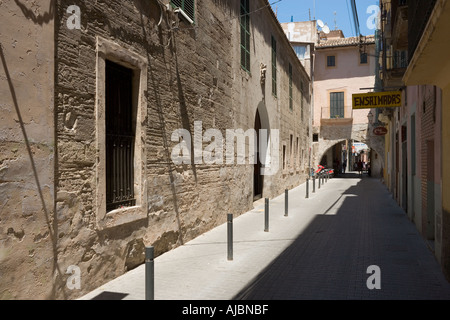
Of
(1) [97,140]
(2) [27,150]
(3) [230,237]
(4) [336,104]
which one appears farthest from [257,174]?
(4) [336,104]

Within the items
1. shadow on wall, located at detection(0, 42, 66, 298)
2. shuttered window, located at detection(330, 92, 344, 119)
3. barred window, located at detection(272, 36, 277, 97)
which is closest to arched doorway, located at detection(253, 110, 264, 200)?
barred window, located at detection(272, 36, 277, 97)

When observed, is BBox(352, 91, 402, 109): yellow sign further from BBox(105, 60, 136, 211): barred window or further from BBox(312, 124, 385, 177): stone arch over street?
BBox(312, 124, 385, 177): stone arch over street

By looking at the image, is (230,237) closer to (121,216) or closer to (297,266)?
(297,266)

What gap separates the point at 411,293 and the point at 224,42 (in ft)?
25.4

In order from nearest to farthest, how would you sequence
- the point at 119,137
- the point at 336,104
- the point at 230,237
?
1. the point at 119,137
2. the point at 230,237
3. the point at 336,104

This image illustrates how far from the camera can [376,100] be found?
33.5ft

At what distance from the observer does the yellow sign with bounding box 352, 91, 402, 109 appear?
10023mm

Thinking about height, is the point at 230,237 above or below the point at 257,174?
below

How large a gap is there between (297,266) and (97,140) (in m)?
3.60

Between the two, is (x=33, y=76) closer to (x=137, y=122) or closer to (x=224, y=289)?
(x=137, y=122)

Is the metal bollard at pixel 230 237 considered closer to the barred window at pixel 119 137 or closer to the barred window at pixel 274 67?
the barred window at pixel 119 137

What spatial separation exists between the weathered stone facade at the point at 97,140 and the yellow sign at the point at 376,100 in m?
3.39

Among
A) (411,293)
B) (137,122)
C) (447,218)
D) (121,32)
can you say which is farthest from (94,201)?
(447,218)

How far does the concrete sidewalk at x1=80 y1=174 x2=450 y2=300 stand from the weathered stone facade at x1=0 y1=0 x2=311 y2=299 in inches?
21.9
